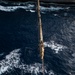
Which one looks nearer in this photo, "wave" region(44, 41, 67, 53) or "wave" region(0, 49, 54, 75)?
"wave" region(0, 49, 54, 75)

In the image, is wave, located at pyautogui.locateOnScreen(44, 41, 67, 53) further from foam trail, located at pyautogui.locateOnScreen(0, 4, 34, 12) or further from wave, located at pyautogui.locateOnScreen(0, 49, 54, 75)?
foam trail, located at pyautogui.locateOnScreen(0, 4, 34, 12)

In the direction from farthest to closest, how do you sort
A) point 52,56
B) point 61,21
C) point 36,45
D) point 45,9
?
point 45,9, point 61,21, point 36,45, point 52,56

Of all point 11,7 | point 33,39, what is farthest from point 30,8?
point 33,39

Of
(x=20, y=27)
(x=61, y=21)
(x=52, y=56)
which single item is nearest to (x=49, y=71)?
(x=52, y=56)

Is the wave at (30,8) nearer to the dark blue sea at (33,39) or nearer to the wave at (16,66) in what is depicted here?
the dark blue sea at (33,39)

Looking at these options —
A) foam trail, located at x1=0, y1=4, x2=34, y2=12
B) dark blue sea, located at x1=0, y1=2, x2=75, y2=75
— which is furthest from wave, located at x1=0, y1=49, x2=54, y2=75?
foam trail, located at x1=0, y1=4, x2=34, y2=12

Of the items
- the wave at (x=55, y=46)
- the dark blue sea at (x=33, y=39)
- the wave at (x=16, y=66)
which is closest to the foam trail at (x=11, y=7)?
the dark blue sea at (x=33, y=39)

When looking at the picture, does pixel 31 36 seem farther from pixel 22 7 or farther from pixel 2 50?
pixel 22 7

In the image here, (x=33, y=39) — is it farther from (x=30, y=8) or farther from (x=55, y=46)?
(x=30, y=8)
